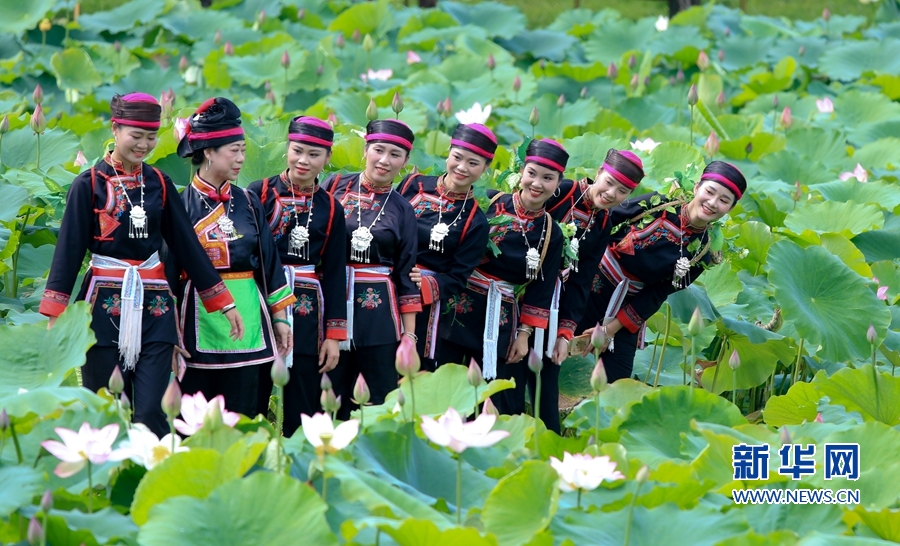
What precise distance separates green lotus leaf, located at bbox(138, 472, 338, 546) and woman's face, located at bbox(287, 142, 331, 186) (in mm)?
1682

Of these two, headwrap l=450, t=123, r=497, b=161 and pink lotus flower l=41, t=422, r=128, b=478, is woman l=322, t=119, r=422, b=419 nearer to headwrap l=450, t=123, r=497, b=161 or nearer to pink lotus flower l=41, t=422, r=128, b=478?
headwrap l=450, t=123, r=497, b=161

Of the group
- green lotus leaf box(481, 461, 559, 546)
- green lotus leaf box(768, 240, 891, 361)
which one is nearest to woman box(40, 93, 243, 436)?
green lotus leaf box(481, 461, 559, 546)

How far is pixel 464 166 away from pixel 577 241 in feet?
1.82

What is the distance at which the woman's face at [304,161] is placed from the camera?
12.8 ft

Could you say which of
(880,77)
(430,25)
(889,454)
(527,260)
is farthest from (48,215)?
(880,77)

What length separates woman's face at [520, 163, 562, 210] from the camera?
4141 millimetres

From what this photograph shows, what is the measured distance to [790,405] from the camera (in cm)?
416

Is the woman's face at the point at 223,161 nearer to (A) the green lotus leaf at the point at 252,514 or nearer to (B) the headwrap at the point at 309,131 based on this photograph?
(B) the headwrap at the point at 309,131

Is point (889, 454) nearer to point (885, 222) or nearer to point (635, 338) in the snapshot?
point (635, 338)

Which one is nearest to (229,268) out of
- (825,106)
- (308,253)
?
(308,253)

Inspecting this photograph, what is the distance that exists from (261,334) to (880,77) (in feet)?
24.6

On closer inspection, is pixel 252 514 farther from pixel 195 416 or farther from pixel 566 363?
pixel 566 363

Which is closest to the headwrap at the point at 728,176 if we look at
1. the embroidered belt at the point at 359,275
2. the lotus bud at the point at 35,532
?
the embroidered belt at the point at 359,275

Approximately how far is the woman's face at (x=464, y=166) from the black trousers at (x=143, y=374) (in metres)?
1.19
